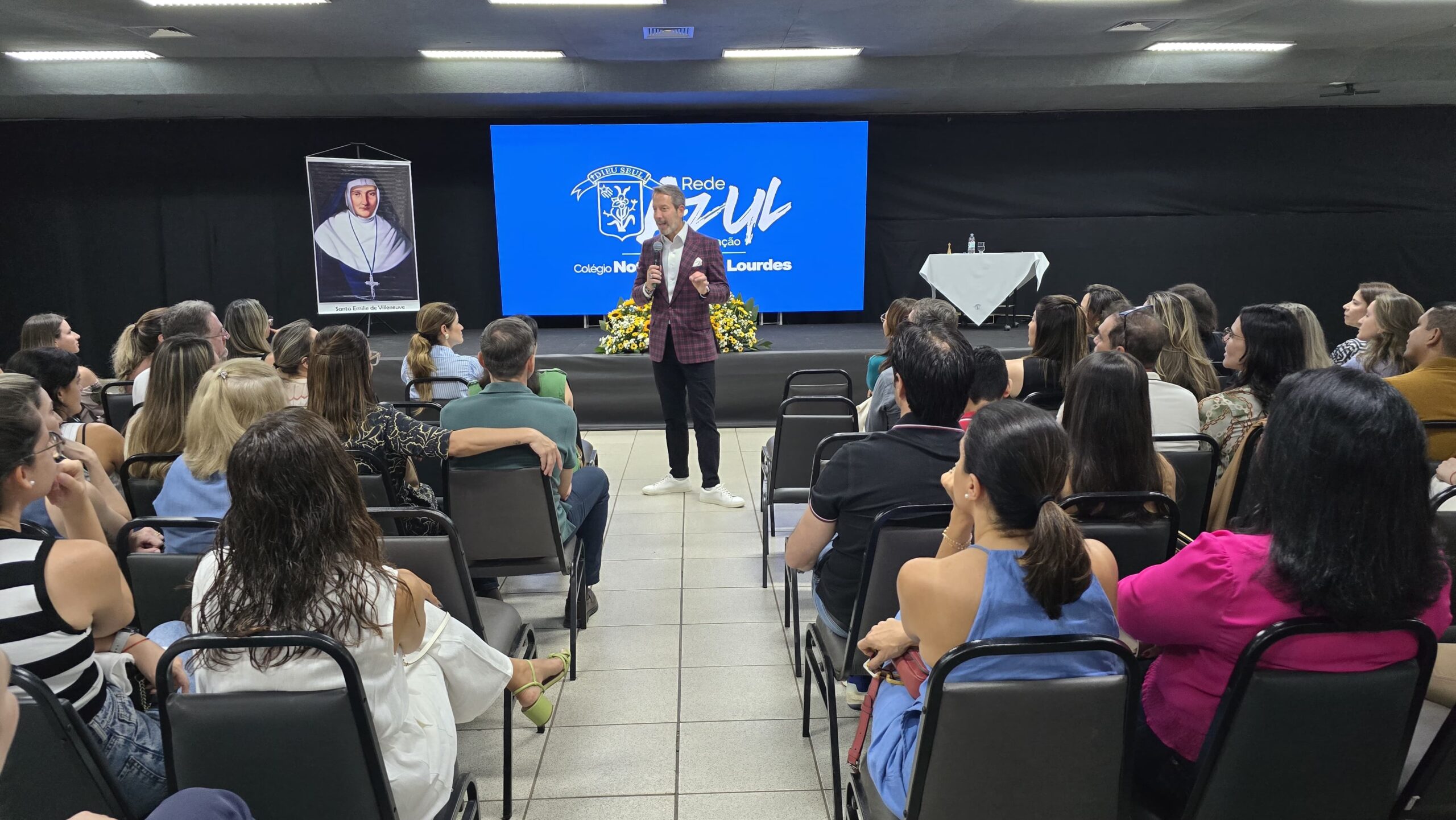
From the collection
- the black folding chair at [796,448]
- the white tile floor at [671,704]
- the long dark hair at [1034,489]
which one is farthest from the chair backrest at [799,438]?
the long dark hair at [1034,489]

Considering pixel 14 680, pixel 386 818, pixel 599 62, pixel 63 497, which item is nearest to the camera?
A: pixel 14 680

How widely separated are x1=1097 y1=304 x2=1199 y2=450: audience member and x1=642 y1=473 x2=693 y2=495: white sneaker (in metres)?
2.28

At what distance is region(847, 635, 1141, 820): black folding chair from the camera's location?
49.4 inches

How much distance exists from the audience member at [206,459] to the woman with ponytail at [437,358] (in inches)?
63.9

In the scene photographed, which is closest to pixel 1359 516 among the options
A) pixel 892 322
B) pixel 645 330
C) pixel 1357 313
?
pixel 892 322

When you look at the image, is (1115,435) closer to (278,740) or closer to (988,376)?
(988,376)

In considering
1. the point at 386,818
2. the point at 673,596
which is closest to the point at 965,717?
the point at 386,818

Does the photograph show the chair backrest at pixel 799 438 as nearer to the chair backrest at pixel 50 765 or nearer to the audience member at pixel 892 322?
the audience member at pixel 892 322

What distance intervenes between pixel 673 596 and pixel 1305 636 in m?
2.43

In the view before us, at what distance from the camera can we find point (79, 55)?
7102mm

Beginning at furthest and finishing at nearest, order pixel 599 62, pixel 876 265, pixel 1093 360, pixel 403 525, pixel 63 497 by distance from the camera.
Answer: pixel 876 265
pixel 599 62
pixel 403 525
pixel 1093 360
pixel 63 497

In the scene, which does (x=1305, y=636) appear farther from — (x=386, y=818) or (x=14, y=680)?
(x=14, y=680)

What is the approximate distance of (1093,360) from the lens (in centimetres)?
211

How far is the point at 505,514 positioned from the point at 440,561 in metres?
0.69
